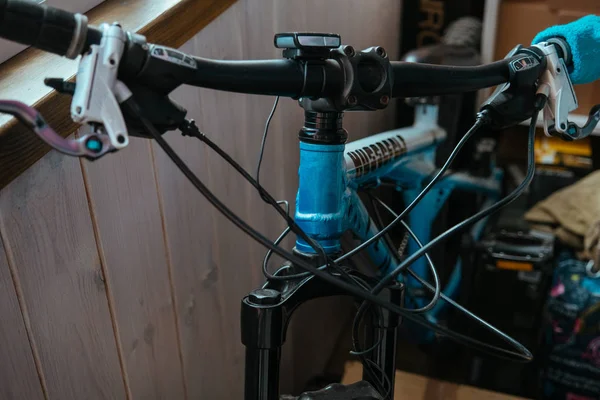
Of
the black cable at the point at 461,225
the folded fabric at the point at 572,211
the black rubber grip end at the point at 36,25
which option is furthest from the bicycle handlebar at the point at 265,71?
the folded fabric at the point at 572,211

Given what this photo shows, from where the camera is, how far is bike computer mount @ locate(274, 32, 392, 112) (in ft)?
1.40

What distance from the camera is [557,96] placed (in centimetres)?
56

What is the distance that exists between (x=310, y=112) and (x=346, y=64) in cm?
7

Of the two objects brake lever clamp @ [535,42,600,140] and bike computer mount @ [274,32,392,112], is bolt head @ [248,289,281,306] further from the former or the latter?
brake lever clamp @ [535,42,600,140]

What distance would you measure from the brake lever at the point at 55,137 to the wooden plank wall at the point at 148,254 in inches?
7.2

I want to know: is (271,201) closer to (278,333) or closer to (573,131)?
(278,333)

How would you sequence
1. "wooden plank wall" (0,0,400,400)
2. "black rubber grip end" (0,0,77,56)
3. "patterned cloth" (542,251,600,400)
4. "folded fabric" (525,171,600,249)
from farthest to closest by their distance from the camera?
"folded fabric" (525,171,600,249)
"patterned cloth" (542,251,600,400)
"wooden plank wall" (0,0,400,400)
"black rubber grip end" (0,0,77,56)

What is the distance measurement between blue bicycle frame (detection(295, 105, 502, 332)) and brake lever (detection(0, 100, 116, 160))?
0.22 meters

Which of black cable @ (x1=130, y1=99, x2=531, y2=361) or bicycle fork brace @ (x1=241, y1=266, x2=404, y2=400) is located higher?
black cable @ (x1=130, y1=99, x2=531, y2=361)

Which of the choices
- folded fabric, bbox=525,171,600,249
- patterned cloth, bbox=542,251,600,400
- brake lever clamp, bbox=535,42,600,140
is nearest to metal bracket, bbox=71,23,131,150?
brake lever clamp, bbox=535,42,600,140

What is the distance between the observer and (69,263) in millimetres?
569

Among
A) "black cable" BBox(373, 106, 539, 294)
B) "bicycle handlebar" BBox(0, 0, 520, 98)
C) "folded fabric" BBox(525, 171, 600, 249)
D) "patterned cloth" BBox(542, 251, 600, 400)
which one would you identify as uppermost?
"bicycle handlebar" BBox(0, 0, 520, 98)

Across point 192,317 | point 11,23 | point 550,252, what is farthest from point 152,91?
point 550,252

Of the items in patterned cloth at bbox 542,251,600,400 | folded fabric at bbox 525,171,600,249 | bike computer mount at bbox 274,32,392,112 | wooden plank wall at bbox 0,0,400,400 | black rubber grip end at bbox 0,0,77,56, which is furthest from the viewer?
folded fabric at bbox 525,171,600,249
